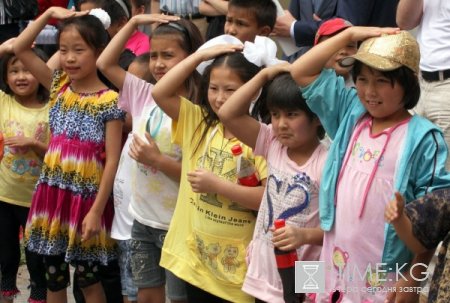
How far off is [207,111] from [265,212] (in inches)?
28.9

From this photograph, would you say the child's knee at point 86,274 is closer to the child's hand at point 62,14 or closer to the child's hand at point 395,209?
the child's hand at point 62,14

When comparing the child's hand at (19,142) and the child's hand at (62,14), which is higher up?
the child's hand at (62,14)

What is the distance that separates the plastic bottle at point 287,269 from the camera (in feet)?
13.4

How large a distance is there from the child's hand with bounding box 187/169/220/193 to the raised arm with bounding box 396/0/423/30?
138 cm

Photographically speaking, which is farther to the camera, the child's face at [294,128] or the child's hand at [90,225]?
the child's hand at [90,225]

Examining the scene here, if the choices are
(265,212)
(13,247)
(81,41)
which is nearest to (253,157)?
(265,212)

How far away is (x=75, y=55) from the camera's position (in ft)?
18.0

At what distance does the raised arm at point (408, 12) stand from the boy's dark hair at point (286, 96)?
99cm

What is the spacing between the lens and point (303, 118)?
170 inches

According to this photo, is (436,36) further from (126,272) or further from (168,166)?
(126,272)

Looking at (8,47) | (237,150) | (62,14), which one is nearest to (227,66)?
(237,150)

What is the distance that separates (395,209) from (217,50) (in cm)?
161

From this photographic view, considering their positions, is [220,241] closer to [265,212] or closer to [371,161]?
[265,212]

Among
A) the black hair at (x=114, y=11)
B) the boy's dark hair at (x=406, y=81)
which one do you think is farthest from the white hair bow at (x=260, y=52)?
the black hair at (x=114, y=11)
